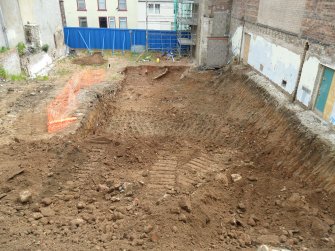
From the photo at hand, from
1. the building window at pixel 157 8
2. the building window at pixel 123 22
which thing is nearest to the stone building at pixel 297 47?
the building window at pixel 157 8

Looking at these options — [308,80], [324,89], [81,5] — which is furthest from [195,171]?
[81,5]

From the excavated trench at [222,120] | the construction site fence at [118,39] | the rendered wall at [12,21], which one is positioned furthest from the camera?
the construction site fence at [118,39]

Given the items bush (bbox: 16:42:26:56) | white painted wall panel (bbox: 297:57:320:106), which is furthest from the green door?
bush (bbox: 16:42:26:56)

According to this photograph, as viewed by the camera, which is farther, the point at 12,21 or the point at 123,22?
the point at 123,22

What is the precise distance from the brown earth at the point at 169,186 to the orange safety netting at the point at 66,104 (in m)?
0.70

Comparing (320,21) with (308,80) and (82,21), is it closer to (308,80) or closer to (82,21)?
(308,80)

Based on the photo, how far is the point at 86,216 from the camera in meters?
5.98

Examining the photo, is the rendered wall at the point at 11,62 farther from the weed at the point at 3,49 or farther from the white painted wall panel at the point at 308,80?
the white painted wall panel at the point at 308,80

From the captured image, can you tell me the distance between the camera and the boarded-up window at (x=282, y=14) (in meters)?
10.0

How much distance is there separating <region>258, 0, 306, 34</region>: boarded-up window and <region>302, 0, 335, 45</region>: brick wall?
42 cm

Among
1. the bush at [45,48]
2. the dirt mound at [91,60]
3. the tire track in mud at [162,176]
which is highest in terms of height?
the bush at [45,48]

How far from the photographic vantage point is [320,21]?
877 cm

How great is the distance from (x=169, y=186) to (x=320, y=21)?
6.82 m

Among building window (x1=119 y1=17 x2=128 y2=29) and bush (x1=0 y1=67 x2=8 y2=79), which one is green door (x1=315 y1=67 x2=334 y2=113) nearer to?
bush (x1=0 y1=67 x2=8 y2=79)
